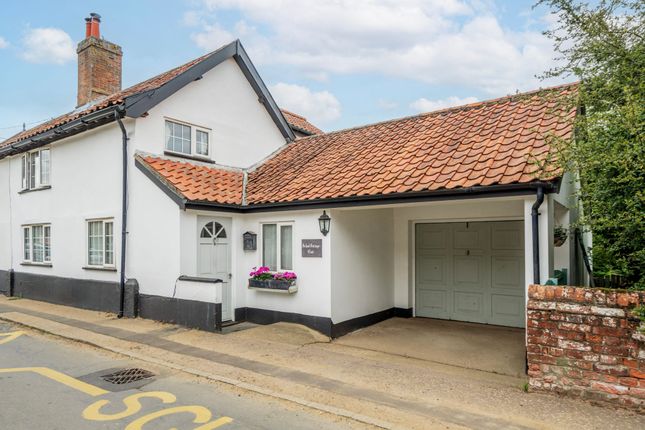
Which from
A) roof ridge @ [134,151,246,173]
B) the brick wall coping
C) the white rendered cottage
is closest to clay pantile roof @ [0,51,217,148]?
the white rendered cottage

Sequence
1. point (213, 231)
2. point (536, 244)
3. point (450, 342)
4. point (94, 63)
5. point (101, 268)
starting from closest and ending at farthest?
point (536, 244) → point (450, 342) → point (213, 231) → point (101, 268) → point (94, 63)

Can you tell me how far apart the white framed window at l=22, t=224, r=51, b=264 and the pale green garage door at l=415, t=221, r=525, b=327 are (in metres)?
11.3

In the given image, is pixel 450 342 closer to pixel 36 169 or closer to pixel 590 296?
pixel 590 296

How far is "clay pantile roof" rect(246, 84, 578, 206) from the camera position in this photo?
298 inches

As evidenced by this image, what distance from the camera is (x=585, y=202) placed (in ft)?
18.8

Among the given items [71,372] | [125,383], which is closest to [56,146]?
[71,372]

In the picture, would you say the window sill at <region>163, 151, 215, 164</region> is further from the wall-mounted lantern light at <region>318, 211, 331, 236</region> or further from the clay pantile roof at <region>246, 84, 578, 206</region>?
the wall-mounted lantern light at <region>318, 211, 331, 236</region>

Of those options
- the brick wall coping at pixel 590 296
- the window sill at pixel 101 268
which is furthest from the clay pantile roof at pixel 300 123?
the brick wall coping at pixel 590 296

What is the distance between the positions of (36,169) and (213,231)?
25.8 feet

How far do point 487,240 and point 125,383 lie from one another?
794cm

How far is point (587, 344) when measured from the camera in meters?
5.29

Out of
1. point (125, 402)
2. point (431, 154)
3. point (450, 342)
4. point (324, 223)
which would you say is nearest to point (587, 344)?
point (450, 342)

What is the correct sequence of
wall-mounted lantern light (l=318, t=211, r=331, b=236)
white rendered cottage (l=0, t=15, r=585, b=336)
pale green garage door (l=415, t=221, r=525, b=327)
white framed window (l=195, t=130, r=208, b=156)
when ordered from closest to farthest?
white rendered cottage (l=0, t=15, r=585, b=336) < wall-mounted lantern light (l=318, t=211, r=331, b=236) < pale green garage door (l=415, t=221, r=525, b=327) < white framed window (l=195, t=130, r=208, b=156)

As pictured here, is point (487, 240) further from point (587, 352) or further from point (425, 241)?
point (587, 352)
